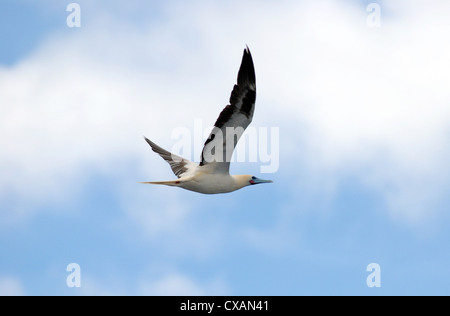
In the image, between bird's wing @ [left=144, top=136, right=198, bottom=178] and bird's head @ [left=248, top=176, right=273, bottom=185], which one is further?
bird's wing @ [left=144, top=136, right=198, bottom=178]

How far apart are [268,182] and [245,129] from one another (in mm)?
2400

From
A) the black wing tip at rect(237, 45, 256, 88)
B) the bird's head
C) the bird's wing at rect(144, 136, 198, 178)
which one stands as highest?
the black wing tip at rect(237, 45, 256, 88)

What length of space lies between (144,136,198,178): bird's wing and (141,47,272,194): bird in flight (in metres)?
0.06

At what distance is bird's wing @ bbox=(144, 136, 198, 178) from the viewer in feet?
60.4

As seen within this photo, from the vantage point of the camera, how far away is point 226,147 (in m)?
16.5

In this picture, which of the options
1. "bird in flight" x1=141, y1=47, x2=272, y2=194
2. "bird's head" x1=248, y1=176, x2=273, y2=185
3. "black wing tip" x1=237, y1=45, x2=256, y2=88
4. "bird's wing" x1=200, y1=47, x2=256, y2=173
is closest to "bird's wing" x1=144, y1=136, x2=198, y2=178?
"bird in flight" x1=141, y1=47, x2=272, y2=194

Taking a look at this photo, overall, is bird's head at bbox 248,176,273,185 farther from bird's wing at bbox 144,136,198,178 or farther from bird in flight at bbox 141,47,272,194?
bird's wing at bbox 144,136,198,178

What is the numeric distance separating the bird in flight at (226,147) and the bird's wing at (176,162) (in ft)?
0.19

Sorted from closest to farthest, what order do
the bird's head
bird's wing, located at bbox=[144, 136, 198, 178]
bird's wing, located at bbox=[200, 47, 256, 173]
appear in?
bird's wing, located at bbox=[200, 47, 256, 173] → the bird's head → bird's wing, located at bbox=[144, 136, 198, 178]

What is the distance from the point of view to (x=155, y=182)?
16641mm
